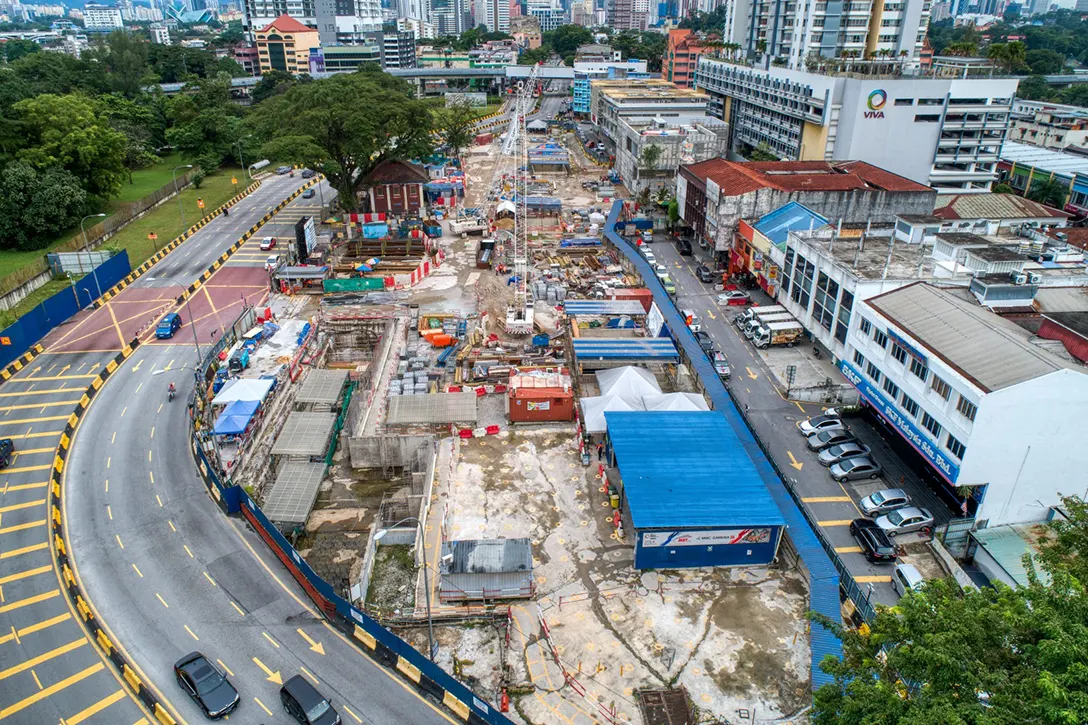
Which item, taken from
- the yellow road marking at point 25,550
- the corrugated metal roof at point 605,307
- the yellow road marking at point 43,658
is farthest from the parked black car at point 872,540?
the yellow road marking at point 25,550

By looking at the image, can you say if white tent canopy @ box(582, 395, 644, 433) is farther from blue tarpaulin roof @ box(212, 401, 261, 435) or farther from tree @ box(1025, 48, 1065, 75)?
tree @ box(1025, 48, 1065, 75)

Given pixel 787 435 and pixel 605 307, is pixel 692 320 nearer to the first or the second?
pixel 605 307

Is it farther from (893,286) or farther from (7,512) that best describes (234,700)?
(893,286)

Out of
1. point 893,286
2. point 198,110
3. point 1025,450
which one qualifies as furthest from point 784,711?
point 198,110

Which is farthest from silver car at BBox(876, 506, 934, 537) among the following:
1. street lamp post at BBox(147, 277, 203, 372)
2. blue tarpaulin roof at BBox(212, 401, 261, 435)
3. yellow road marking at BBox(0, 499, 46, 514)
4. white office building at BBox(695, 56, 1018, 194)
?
white office building at BBox(695, 56, 1018, 194)

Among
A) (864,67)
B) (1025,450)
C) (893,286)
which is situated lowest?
(1025,450)

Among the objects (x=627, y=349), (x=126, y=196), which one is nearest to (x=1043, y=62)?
(x=627, y=349)

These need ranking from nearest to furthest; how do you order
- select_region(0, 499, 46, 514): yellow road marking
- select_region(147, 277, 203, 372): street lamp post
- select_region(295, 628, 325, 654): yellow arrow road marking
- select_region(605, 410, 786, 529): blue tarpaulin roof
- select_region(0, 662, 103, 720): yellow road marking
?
select_region(0, 662, 103, 720): yellow road marking, select_region(295, 628, 325, 654): yellow arrow road marking, select_region(605, 410, 786, 529): blue tarpaulin roof, select_region(0, 499, 46, 514): yellow road marking, select_region(147, 277, 203, 372): street lamp post
